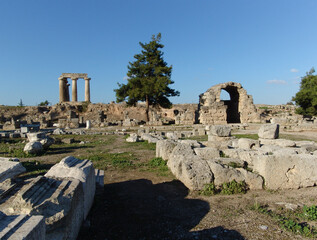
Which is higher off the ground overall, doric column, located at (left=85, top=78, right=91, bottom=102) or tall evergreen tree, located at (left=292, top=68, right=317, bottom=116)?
doric column, located at (left=85, top=78, right=91, bottom=102)

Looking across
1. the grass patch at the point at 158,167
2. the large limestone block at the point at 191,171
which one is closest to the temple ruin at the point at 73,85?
the grass patch at the point at 158,167

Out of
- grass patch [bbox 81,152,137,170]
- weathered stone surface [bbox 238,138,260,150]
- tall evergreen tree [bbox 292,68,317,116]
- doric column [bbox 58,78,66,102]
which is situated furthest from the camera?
doric column [bbox 58,78,66,102]

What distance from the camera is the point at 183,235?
303 centimetres

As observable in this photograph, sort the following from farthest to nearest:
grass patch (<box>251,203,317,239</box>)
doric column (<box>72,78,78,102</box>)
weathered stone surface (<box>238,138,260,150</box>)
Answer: doric column (<box>72,78,78,102</box>)
weathered stone surface (<box>238,138,260,150</box>)
grass patch (<box>251,203,317,239</box>)

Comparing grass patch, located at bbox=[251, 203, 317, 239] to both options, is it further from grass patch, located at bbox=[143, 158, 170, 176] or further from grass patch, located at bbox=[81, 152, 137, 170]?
grass patch, located at bbox=[81, 152, 137, 170]

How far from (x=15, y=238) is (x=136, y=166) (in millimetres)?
5317

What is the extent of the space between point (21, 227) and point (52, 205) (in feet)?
2.51

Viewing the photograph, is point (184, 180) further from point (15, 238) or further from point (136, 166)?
point (15, 238)

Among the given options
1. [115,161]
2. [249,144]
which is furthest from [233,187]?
[115,161]

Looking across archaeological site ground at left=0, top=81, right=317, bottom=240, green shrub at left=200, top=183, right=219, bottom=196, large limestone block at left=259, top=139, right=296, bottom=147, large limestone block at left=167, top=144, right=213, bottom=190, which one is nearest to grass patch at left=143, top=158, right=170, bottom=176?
archaeological site ground at left=0, top=81, right=317, bottom=240

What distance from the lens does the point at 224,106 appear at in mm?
23281

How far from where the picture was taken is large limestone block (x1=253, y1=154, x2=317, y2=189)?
4797 millimetres

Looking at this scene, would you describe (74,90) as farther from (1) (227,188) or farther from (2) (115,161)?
(1) (227,188)

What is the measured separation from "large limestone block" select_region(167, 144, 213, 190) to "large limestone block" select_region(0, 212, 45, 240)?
3.35 meters
